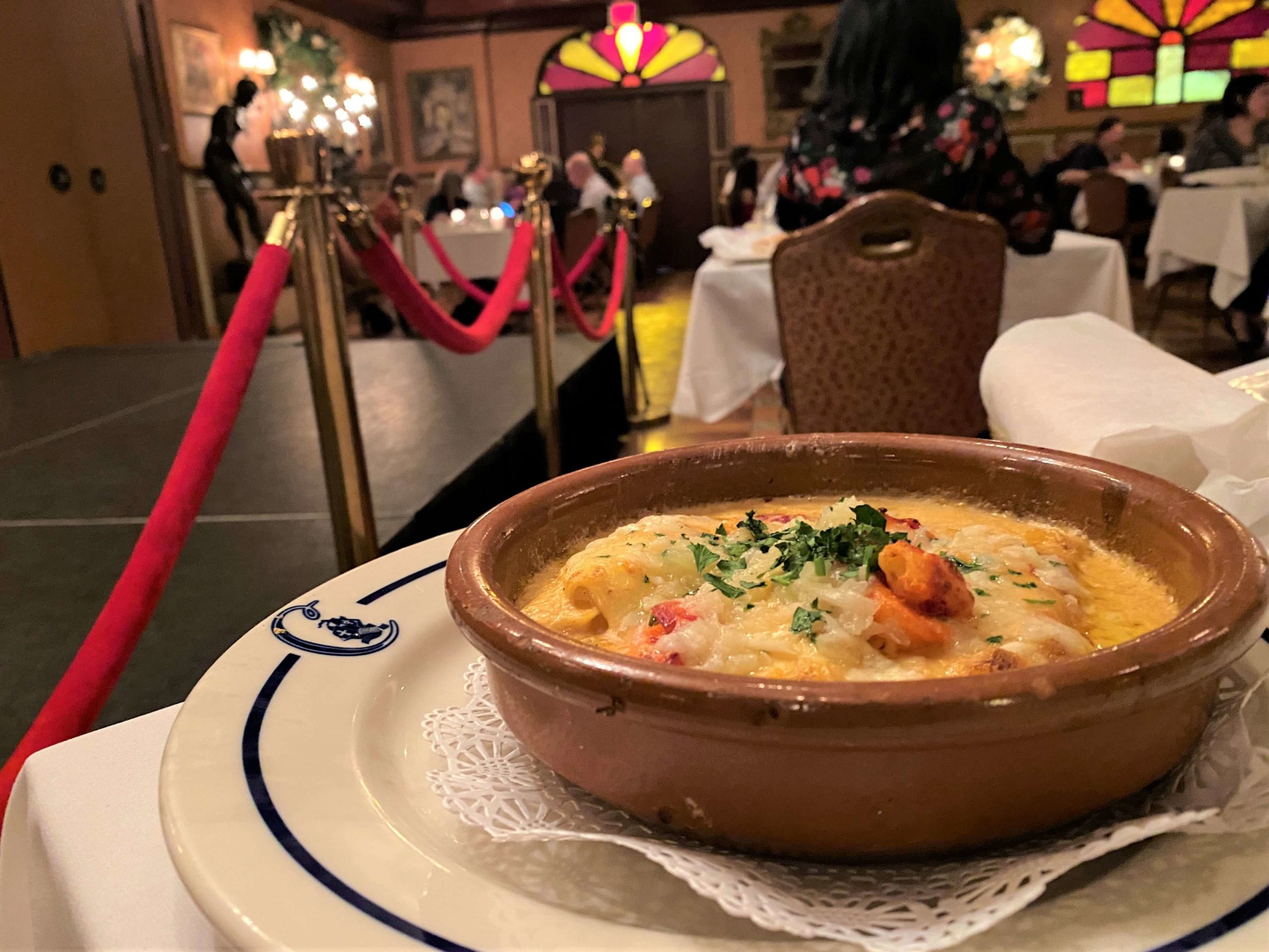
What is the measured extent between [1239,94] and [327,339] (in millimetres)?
7672

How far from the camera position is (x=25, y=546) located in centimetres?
202

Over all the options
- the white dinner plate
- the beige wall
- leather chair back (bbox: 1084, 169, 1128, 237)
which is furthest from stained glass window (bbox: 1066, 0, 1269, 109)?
the white dinner plate

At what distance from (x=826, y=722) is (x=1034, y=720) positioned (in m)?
0.10

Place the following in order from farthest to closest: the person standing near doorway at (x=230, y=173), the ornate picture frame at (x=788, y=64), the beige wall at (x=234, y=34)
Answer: the ornate picture frame at (x=788, y=64) < the person standing near doorway at (x=230, y=173) < the beige wall at (x=234, y=34)

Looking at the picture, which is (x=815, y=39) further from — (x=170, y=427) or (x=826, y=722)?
(x=826, y=722)

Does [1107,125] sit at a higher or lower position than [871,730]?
higher

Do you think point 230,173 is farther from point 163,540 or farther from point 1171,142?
point 1171,142

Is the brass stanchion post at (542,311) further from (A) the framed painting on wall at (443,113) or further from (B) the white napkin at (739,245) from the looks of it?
(A) the framed painting on wall at (443,113)

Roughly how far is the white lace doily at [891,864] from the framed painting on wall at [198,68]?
28.4 feet

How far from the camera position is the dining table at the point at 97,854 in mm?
591

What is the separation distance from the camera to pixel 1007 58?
1226 centimetres

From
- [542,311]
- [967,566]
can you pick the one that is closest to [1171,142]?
[542,311]

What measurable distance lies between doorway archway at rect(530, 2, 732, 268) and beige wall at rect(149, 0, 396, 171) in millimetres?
2839

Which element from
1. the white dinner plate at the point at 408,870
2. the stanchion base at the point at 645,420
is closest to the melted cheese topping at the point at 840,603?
the white dinner plate at the point at 408,870
